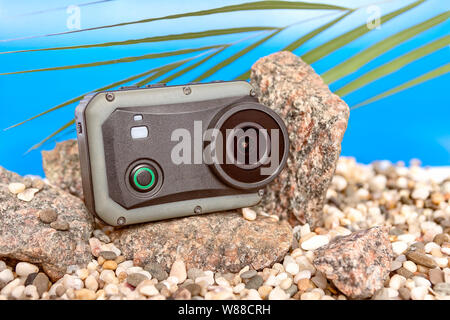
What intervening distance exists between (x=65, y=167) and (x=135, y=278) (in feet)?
3.04

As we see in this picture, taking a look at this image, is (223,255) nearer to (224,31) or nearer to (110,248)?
(110,248)

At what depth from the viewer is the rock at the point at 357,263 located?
135 centimetres

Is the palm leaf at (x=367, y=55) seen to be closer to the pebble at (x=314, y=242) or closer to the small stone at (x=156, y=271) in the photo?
A: the pebble at (x=314, y=242)

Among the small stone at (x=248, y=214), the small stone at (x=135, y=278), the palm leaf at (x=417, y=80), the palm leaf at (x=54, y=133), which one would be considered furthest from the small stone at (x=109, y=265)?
the palm leaf at (x=417, y=80)

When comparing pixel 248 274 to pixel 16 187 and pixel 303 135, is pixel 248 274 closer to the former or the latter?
pixel 303 135

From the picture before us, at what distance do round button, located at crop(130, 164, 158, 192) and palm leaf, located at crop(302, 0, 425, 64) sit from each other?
4.07 feet

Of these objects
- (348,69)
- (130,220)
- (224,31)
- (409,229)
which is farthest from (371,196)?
(130,220)

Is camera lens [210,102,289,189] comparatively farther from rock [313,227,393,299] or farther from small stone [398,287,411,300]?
small stone [398,287,411,300]

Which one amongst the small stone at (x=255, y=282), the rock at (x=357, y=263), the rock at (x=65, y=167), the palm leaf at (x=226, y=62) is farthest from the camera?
the palm leaf at (x=226, y=62)

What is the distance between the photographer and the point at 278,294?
1382mm

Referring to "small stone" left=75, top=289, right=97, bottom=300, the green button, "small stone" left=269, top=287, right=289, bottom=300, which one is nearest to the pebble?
"small stone" left=269, top=287, right=289, bottom=300

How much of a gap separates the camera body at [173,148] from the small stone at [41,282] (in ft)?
0.83

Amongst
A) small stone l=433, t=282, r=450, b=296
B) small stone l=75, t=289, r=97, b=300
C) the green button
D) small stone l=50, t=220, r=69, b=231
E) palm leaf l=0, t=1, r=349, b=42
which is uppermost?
palm leaf l=0, t=1, r=349, b=42

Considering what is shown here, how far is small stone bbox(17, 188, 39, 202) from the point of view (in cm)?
167
